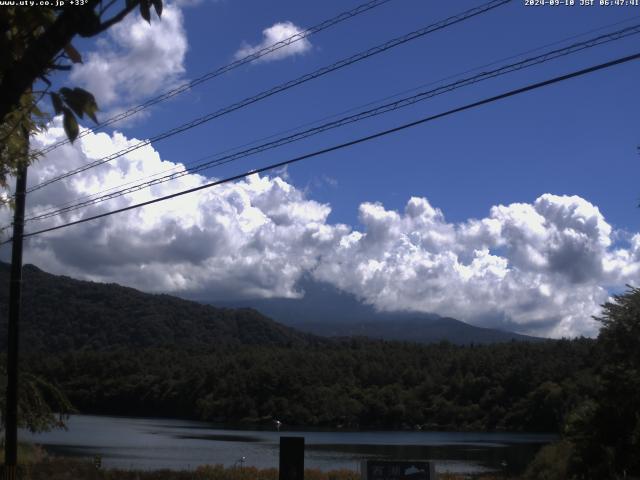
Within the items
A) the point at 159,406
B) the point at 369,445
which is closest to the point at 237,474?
the point at 369,445

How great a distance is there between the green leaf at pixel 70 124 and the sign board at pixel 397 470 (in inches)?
317

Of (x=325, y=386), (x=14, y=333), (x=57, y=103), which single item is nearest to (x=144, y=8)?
(x=57, y=103)

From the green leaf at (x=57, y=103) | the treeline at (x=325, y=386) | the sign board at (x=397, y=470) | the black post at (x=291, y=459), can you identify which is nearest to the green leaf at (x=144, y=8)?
the green leaf at (x=57, y=103)

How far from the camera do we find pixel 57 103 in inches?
183

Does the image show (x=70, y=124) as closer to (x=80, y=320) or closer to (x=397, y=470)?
(x=397, y=470)

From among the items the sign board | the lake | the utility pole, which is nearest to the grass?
the utility pole

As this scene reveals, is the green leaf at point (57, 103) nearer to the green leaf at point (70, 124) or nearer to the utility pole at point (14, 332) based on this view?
the green leaf at point (70, 124)

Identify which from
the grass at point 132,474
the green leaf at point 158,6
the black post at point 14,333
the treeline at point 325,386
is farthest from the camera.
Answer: the treeline at point 325,386

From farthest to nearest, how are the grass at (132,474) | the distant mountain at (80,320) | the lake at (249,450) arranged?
the distant mountain at (80,320) → the lake at (249,450) → the grass at (132,474)

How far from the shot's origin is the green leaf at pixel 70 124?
4621 mm

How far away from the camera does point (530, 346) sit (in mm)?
111438

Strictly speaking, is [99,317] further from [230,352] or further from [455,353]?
[455,353]

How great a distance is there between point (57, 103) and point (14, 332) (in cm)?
1676

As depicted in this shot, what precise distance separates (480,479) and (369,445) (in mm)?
39635
